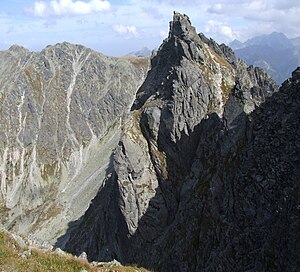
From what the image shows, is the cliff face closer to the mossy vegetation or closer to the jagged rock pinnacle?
the jagged rock pinnacle

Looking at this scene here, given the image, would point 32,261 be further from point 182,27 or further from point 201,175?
point 182,27

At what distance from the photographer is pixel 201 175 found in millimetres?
62531

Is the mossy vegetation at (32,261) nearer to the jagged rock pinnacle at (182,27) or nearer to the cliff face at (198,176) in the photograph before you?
the cliff face at (198,176)

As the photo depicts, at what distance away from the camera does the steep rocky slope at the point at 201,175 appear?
38281mm

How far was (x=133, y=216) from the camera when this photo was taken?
235ft

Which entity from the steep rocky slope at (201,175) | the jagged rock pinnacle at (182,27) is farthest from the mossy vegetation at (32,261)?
the jagged rock pinnacle at (182,27)

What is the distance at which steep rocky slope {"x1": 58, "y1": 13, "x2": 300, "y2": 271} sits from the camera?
38.3 m

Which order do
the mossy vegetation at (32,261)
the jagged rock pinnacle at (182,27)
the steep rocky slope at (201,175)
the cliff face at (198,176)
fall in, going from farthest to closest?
1. the jagged rock pinnacle at (182,27)
2. the cliff face at (198,176)
3. the steep rocky slope at (201,175)
4. the mossy vegetation at (32,261)

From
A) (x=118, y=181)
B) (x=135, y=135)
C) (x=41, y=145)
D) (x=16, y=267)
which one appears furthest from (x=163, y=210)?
(x=41, y=145)

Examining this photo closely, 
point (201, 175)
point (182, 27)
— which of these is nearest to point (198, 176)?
point (201, 175)

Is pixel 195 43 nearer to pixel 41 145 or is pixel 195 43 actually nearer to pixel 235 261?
pixel 235 261

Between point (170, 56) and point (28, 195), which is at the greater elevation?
point (170, 56)

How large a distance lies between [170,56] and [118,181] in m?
35.3

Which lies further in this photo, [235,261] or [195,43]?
[195,43]
